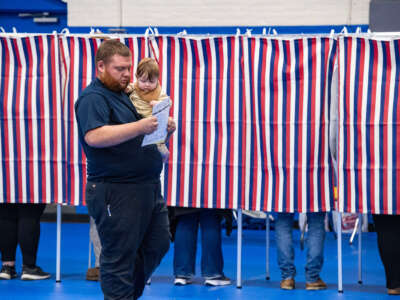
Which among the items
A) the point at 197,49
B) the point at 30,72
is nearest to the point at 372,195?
the point at 197,49

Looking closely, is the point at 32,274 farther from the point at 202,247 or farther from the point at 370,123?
the point at 370,123

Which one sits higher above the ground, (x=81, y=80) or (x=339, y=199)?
(x=81, y=80)

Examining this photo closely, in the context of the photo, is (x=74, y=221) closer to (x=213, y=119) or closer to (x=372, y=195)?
(x=213, y=119)

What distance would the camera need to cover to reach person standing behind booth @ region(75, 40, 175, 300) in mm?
3492

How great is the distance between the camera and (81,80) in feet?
18.3

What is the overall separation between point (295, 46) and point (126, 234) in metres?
2.33

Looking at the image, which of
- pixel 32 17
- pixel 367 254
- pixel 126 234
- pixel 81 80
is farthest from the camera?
pixel 32 17

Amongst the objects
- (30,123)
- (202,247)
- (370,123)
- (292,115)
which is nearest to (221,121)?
(292,115)

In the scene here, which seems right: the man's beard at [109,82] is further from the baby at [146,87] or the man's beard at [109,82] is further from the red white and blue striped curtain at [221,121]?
the red white and blue striped curtain at [221,121]

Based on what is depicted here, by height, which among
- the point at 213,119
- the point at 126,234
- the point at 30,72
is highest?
the point at 30,72

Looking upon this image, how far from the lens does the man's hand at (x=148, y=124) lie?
133 inches

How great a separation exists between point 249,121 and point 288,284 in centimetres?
127

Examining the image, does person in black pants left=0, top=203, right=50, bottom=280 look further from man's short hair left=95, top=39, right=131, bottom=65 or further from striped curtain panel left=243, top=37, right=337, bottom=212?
man's short hair left=95, top=39, right=131, bottom=65

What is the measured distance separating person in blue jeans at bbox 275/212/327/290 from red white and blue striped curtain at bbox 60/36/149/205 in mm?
1554
